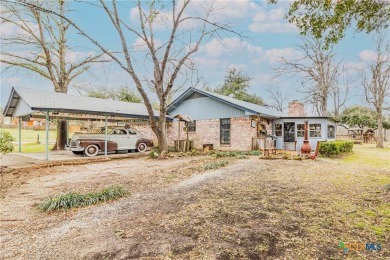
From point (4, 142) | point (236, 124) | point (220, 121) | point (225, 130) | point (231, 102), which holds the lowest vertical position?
point (4, 142)

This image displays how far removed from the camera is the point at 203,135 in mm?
17844

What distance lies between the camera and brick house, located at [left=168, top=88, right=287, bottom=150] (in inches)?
618

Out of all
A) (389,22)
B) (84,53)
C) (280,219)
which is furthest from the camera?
(84,53)

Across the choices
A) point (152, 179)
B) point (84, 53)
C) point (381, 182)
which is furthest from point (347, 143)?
point (84, 53)

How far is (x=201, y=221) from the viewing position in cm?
386

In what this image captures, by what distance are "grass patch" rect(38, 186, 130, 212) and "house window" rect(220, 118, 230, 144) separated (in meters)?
11.8

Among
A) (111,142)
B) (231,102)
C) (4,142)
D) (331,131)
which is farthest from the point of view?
(331,131)

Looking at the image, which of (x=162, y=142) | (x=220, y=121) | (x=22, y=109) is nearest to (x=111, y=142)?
(x=162, y=142)

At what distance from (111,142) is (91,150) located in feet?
4.45

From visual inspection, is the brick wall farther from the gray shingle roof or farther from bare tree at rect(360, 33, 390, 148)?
bare tree at rect(360, 33, 390, 148)

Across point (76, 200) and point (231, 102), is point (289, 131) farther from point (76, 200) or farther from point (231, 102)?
point (76, 200)

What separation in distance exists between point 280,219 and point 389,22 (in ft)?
21.7

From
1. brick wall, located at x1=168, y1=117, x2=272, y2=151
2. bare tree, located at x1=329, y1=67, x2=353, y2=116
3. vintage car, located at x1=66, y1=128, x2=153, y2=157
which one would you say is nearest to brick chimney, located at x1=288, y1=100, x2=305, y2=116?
brick wall, located at x1=168, y1=117, x2=272, y2=151

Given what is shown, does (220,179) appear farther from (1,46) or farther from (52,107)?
(1,46)
